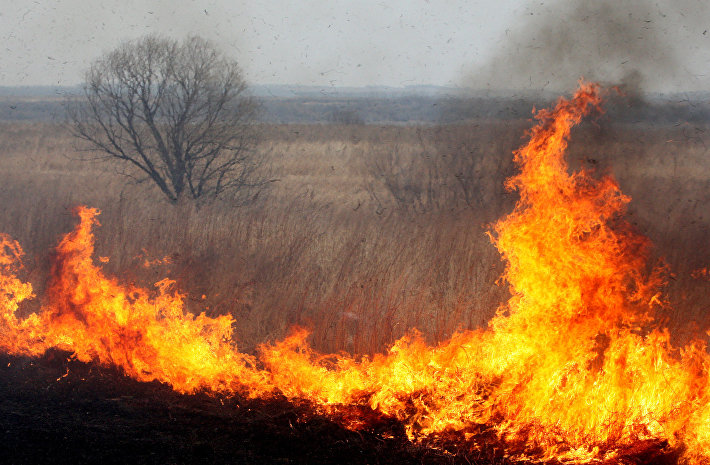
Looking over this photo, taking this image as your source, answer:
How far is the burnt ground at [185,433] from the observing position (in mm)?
5031

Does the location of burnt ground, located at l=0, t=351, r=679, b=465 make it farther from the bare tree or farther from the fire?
the bare tree

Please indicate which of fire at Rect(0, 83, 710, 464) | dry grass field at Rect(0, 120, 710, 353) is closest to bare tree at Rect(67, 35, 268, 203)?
dry grass field at Rect(0, 120, 710, 353)

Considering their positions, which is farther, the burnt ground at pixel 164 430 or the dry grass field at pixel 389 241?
the dry grass field at pixel 389 241

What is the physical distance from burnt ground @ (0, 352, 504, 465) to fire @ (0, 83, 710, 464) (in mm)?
205

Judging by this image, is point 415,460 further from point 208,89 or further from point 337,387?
point 208,89

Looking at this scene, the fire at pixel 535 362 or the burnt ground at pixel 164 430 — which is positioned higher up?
the fire at pixel 535 362

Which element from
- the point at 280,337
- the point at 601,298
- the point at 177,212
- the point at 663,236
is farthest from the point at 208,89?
the point at 601,298

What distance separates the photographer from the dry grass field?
8328 millimetres

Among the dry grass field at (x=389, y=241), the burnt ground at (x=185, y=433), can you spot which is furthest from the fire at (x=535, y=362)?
the dry grass field at (x=389, y=241)

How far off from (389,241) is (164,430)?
185 inches

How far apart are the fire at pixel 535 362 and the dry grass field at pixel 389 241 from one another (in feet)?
4.72

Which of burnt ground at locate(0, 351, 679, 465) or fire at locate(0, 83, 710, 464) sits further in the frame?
fire at locate(0, 83, 710, 464)

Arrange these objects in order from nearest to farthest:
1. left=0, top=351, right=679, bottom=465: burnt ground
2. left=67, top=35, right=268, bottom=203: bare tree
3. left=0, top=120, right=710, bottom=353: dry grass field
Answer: left=0, top=351, right=679, bottom=465: burnt ground → left=0, top=120, right=710, bottom=353: dry grass field → left=67, top=35, right=268, bottom=203: bare tree

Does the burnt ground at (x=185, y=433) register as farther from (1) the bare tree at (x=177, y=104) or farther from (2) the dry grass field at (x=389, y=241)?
(1) the bare tree at (x=177, y=104)
